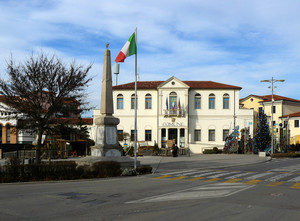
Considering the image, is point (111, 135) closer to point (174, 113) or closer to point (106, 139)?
point (106, 139)

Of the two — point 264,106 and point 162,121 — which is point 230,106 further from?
point 264,106

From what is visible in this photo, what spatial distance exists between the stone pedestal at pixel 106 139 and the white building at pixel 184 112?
30903mm

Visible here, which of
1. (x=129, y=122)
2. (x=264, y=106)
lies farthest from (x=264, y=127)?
(x=264, y=106)

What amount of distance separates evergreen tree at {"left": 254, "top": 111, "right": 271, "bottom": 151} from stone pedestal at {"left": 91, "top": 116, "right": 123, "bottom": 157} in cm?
2617

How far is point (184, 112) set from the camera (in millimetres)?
51406

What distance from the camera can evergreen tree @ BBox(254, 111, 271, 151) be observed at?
138 ft

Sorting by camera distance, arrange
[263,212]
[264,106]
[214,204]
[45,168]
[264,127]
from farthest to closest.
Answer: [264,106], [264,127], [45,168], [214,204], [263,212]

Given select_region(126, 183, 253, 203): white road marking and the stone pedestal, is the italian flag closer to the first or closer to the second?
the stone pedestal

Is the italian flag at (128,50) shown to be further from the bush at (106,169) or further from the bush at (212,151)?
the bush at (212,151)

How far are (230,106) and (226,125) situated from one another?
2.92 meters

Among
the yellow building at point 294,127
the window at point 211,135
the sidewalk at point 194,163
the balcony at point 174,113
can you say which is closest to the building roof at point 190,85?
the balcony at point 174,113

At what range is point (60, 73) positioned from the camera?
21.7 metres

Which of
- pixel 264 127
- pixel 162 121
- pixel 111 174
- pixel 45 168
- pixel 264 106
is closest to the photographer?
pixel 45 168

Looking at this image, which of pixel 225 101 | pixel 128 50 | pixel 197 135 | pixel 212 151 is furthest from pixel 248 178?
pixel 225 101
